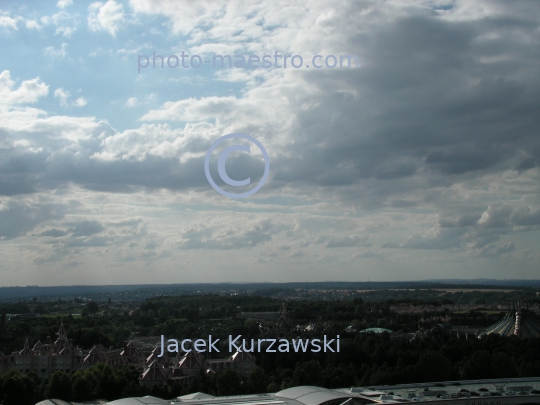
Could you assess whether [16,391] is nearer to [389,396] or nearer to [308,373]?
[308,373]

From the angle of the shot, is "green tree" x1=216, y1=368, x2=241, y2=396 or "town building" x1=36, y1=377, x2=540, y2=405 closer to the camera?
"town building" x1=36, y1=377, x2=540, y2=405

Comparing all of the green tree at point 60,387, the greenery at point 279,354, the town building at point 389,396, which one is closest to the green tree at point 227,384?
the greenery at point 279,354

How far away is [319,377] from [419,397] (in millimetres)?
4369

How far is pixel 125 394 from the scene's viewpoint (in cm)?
1498

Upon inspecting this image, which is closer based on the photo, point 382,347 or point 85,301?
point 382,347

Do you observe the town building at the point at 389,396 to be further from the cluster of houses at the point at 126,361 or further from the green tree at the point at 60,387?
the cluster of houses at the point at 126,361

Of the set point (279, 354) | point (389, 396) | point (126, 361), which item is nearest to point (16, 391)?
point (126, 361)

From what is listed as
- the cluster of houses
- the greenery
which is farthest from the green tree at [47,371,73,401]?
the cluster of houses

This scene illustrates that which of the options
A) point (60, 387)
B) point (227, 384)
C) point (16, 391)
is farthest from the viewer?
point (60, 387)

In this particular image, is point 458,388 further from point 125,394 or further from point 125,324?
point 125,324

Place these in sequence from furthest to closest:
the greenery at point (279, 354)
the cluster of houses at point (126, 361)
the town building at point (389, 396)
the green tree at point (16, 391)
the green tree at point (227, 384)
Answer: the cluster of houses at point (126, 361) → the greenery at point (279, 354) → the green tree at point (227, 384) → the green tree at point (16, 391) → the town building at point (389, 396)

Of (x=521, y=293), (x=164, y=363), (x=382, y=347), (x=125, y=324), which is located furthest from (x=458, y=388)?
(x=521, y=293)

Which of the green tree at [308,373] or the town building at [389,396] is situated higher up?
the town building at [389,396]

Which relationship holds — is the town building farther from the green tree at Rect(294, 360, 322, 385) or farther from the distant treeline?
the distant treeline
